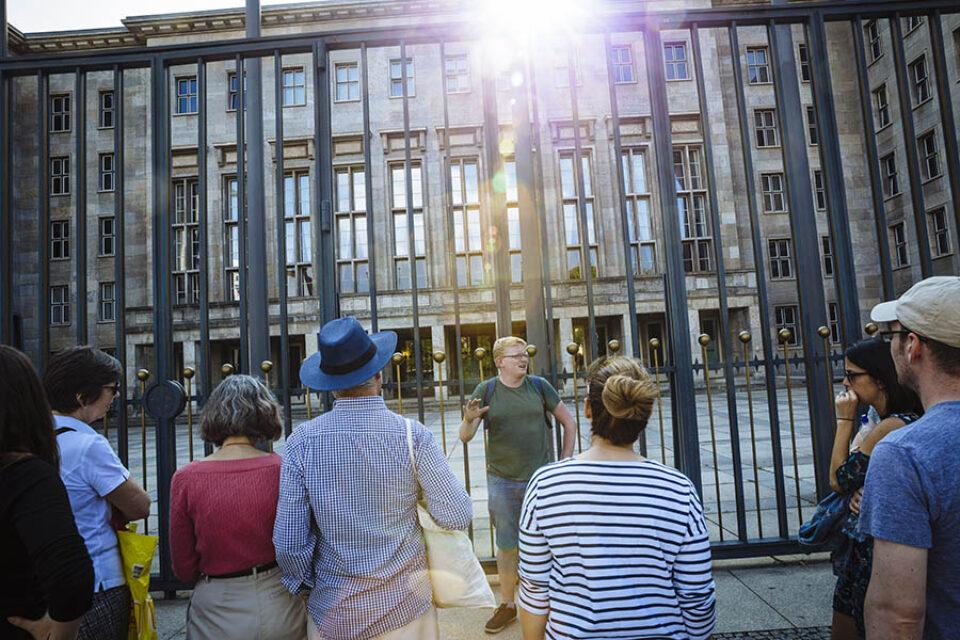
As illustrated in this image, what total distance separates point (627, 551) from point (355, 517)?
36.7 inches

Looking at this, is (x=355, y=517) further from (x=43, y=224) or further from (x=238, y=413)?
(x=43, y=224)

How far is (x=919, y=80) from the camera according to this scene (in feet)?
55.8

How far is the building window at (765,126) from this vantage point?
20.2m

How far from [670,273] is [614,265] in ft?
45.3

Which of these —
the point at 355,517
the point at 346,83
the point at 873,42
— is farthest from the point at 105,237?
the point at 873,42

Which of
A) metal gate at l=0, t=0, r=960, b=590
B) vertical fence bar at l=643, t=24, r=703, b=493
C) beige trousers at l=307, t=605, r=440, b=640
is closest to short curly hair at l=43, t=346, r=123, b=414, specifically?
beige trousers at l=307, t=605, r=440, b=640

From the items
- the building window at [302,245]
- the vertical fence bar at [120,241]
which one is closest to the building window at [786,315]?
the building window at [302,245]

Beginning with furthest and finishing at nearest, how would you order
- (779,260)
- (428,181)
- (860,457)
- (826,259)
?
(779,260) → (826,259) → (428,181) → (860,457)

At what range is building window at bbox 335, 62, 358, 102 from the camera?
56.4ft

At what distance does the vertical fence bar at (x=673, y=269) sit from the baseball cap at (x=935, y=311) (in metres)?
2.30

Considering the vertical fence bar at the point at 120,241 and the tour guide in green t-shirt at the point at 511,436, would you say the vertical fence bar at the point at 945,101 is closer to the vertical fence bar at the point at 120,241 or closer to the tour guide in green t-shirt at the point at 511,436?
the tour guide in green t-shirt at the point at 511,436

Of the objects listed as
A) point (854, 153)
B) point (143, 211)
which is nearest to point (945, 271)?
point (854, 153)

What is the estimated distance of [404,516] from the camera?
2047 millimetres

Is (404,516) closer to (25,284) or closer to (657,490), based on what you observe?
(657,490)
